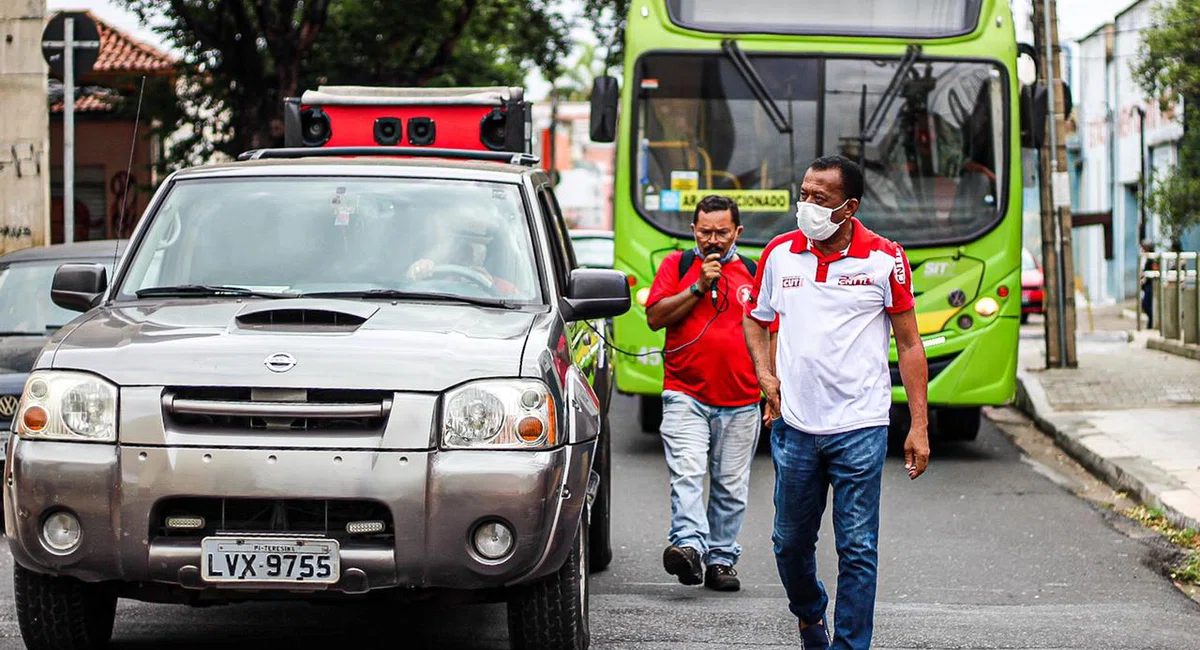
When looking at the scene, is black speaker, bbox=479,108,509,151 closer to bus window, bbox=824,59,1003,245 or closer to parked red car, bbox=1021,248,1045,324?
bus window, bbox=824,59,1003,245

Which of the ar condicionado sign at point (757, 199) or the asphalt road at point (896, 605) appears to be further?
the ar condicionado sign at point (757, 199)

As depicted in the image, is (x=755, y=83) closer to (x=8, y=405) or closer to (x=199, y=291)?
(x=8, y=405)

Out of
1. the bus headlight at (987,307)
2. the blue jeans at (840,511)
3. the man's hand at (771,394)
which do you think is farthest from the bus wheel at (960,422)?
the blue jeans at (840,511)

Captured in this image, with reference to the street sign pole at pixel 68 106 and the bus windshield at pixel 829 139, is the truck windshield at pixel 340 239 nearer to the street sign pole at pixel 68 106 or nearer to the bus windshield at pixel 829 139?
the bus windshield at pixel 829 139

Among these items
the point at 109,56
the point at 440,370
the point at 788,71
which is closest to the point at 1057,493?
the point at 788,71

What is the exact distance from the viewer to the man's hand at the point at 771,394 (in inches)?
241

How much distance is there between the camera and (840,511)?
5.90 m

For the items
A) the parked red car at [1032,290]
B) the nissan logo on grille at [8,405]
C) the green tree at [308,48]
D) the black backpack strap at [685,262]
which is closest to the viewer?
the black backpack strap at [685,262]

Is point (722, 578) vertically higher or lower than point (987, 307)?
lower

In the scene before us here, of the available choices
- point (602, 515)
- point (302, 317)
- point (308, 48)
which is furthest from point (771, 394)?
point (308, 48)

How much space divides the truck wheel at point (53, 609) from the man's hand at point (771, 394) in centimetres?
225

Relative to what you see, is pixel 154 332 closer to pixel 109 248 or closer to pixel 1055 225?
pixel 109 248

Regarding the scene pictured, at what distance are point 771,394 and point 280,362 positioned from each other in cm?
166

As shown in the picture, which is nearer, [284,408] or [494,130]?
[284,408]
